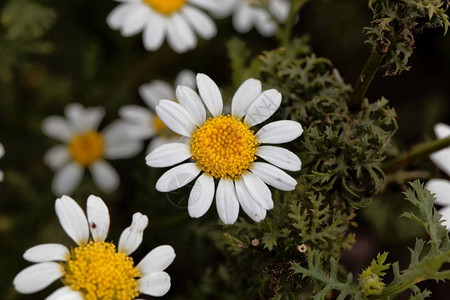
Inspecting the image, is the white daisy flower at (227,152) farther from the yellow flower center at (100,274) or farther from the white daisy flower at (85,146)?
the white daisy flower at (85,146)

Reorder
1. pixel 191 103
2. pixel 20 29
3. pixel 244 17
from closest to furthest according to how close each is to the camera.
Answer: pixel 191 103
pixel 20 29
pixel 244 17

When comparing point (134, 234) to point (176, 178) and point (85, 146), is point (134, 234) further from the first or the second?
point (85, 146)

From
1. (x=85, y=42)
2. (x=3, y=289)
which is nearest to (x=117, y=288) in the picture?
(x=3, y=289)

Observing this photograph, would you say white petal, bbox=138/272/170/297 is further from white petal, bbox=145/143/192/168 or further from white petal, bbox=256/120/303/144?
white petal, bbox=256/120/303/144

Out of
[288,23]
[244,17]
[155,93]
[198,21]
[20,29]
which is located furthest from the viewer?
[244,17]

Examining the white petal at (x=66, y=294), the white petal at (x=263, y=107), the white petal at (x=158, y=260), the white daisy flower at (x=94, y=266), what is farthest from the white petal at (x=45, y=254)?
the white petal at (x=263, y=107)

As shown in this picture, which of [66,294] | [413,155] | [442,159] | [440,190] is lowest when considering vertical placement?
[440,190]

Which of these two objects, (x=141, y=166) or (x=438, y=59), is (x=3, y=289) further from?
(x=438, y=59)

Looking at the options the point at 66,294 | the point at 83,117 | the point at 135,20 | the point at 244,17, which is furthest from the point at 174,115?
the point at 244,17
